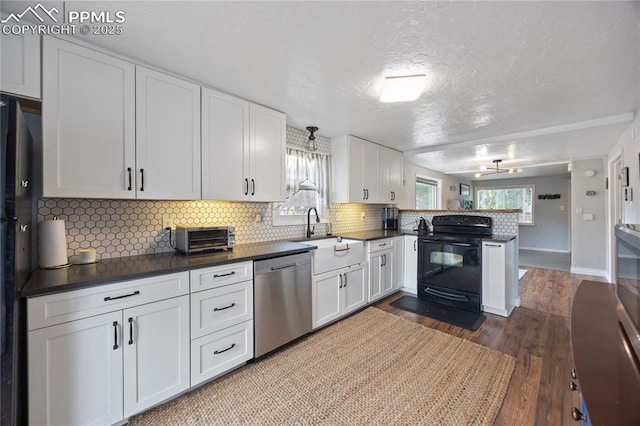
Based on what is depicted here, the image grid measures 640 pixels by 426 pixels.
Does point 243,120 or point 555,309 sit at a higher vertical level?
point 243,120

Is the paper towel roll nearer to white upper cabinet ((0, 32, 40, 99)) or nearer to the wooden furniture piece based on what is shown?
white upper cabinet ((0, 32, 40, 99))

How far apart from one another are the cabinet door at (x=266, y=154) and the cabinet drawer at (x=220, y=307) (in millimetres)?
918

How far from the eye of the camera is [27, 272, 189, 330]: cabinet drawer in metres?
1.23

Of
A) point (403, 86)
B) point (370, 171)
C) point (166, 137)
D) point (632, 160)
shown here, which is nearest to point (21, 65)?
point (166, 137)

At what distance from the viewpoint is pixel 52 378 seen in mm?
1255

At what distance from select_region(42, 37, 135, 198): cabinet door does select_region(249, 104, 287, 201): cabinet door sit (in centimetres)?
96

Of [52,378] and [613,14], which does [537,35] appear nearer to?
[613,14]

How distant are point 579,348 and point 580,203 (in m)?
5.74

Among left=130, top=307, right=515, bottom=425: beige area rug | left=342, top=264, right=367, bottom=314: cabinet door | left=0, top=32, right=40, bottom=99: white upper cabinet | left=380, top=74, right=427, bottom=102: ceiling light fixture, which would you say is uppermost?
left=380, top=74, right=427, bottom=102: ceiling light fixture

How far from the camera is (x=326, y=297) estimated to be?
106 inches

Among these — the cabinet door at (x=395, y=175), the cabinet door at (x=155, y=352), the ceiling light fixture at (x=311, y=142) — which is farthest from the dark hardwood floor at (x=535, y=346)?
the ceiling light fixture at (x=311, y=142)

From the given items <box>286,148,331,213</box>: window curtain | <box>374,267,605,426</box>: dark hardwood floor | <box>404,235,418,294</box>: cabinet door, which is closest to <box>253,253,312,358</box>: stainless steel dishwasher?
<box>286,148,331,213</box>: window curtain

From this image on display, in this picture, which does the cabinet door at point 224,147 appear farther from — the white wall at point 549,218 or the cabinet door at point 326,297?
the white wall at point 549,218

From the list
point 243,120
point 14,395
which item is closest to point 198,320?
point 14,395
